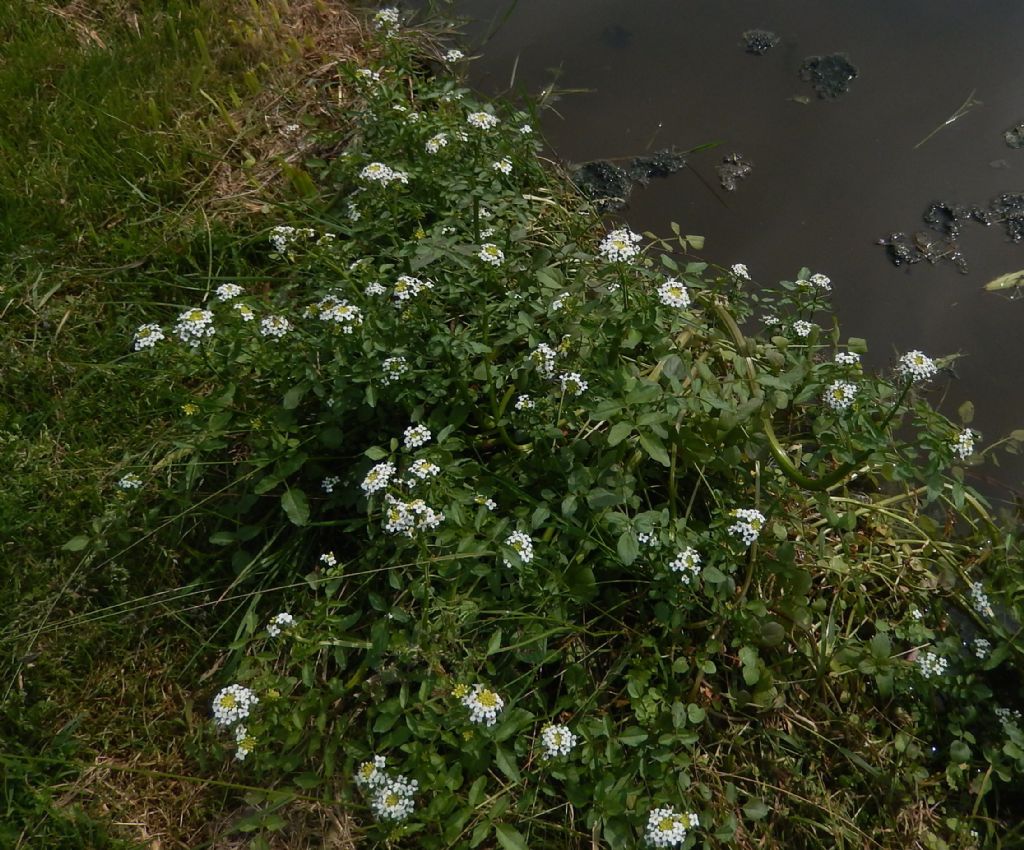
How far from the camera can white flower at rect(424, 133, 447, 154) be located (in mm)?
2807

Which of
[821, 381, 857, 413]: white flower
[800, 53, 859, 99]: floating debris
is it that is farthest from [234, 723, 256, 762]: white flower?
[800, 53, 859, 99]: floating debris

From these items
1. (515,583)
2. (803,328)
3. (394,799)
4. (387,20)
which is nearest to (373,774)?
(394,799)

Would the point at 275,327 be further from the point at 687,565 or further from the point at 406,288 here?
the point at 687,565

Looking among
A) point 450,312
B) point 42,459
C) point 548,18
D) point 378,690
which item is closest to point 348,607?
point 378,690

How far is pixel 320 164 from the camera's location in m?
3.25

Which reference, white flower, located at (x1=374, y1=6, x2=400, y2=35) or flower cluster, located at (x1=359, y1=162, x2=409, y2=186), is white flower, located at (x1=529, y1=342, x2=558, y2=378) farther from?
white flower, located at (x1=374, y1=6, x2=400, y2=35)

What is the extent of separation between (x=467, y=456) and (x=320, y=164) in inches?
53.7

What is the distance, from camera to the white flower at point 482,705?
1.97 metres

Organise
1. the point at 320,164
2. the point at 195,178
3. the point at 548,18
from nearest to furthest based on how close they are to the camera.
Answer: the point at 320,164
the point at 195,178
the point at 548,18

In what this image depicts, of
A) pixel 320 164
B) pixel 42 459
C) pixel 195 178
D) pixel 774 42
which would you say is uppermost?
pixel 774 42

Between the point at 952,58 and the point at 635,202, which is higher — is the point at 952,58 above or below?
above

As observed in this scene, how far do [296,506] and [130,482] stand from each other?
0.50 metres

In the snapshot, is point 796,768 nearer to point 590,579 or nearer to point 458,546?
point 590,579

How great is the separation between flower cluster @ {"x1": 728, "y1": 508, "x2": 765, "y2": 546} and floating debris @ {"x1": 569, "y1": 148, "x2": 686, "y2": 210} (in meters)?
1.81
